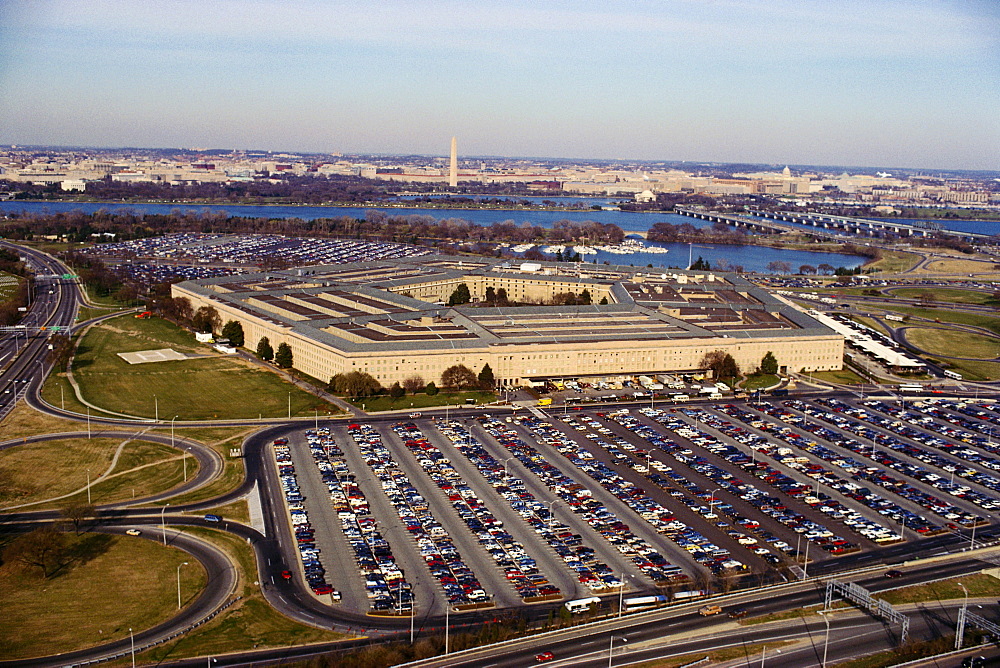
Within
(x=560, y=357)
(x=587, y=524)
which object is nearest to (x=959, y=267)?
(x=560, y=357)

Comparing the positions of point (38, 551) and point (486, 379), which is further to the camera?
point (486, 379)

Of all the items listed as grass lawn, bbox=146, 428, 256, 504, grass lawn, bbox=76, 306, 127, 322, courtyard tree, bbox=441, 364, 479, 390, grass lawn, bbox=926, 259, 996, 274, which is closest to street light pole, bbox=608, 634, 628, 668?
grass lawn, bbox=146, 428, 256, 504

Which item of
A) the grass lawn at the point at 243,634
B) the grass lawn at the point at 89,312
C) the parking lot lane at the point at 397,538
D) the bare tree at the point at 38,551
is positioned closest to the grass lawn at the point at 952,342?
the parking lot lane at the point at 397,538

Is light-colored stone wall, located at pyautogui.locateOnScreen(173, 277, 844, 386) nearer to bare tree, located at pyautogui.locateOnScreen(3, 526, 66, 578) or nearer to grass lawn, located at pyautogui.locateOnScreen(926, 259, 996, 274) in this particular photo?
bare tree, located at pyautogui.locateOnScreen(3, 526, 66, 578)

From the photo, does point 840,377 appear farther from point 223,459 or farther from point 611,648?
point 611,648

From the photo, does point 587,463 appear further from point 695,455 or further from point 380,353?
point 380,353

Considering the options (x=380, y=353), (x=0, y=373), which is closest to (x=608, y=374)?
(x=380, y=353)
